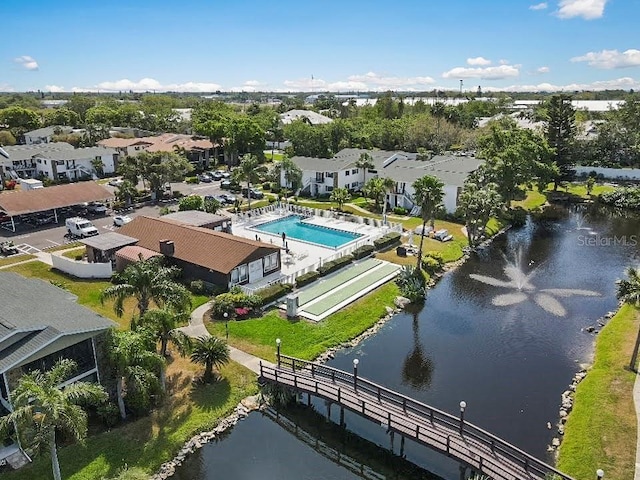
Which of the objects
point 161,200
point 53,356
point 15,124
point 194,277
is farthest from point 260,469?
point 15,124

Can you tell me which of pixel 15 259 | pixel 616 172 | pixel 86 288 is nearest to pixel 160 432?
pixel 86 288

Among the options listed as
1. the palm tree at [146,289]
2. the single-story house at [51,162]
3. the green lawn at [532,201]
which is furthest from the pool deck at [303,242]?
the single-story house at [51,162]

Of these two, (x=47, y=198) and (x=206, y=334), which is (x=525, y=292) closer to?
(x=206, y=334)

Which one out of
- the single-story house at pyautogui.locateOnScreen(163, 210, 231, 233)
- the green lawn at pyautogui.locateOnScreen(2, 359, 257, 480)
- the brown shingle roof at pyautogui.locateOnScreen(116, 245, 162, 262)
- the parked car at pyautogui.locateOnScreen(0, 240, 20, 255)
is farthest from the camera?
the single-story house at pyautogui.locateOnScreen(163, 210, 231, 233)

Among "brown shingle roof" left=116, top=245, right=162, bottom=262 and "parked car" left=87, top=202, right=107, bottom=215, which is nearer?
"brown shingle roof" left=116, top=245, right=162, bottom=262

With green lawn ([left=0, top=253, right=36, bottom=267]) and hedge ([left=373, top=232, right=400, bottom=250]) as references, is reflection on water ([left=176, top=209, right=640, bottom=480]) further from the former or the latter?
green lawn ([left=0, top=253, right=36, bottom=267])

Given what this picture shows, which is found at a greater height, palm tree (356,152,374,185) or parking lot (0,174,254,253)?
palm tree (356,152,374,185)

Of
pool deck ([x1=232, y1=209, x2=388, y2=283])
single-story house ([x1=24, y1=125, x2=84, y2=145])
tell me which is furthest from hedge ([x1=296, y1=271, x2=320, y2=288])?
single-story house ([x1=24, y1=125, x2=84, y2=145])

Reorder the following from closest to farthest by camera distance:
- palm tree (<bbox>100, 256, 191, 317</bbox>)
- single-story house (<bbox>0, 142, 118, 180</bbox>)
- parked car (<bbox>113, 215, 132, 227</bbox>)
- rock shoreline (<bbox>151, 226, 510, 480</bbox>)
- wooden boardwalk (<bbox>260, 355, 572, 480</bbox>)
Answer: wooden boardwalk (<bbox>260, 355, 572, 480</bbox>) → rock shoreline (<bbox>151, 226, 510, 480</bbox>) → palm tree (<bbox>100, 256, 191, 317</bbox>) → parked car (<bbox>113, 215, 132, 227</bbox>) → single-story house (<bbox>0, 142, 118, 180</bbox>)
